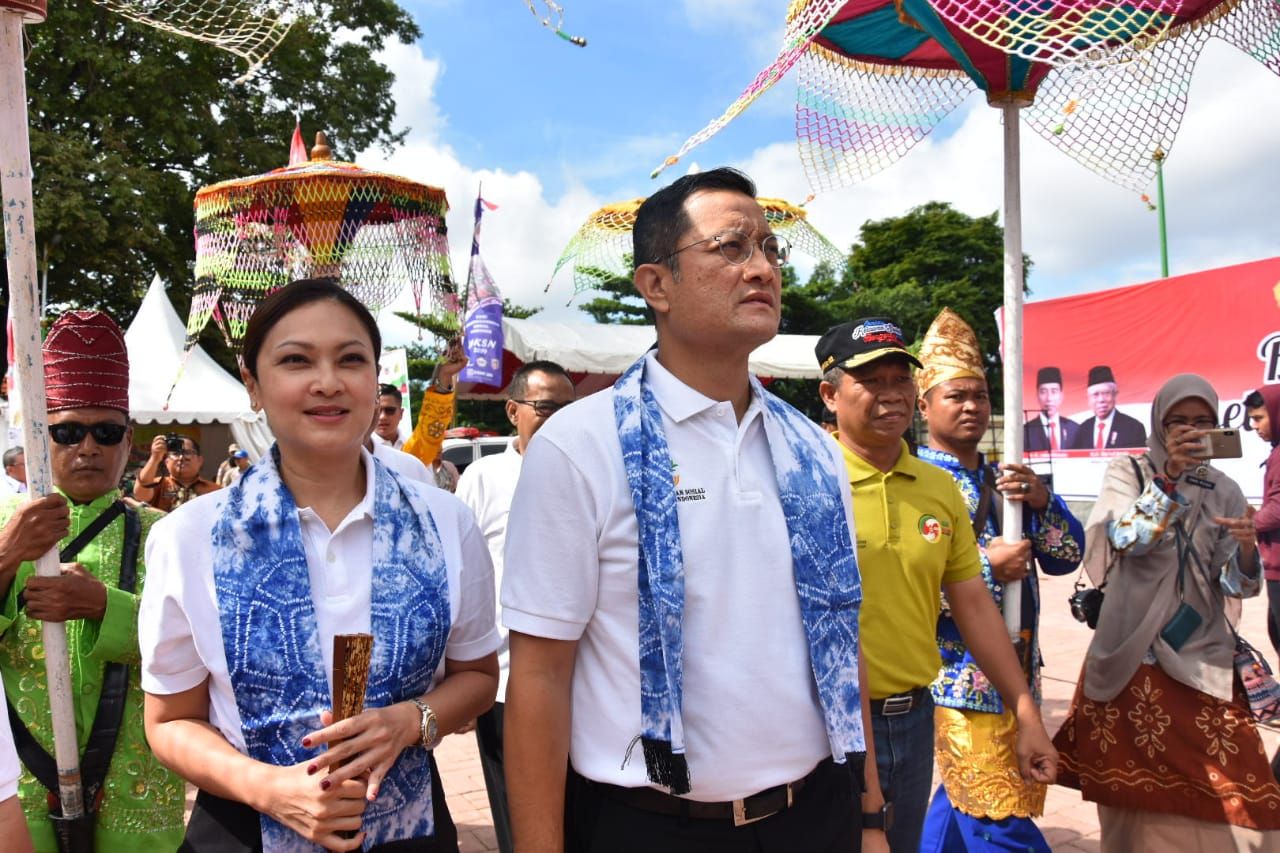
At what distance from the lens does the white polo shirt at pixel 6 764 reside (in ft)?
4.88

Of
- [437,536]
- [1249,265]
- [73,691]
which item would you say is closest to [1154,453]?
[437,536]

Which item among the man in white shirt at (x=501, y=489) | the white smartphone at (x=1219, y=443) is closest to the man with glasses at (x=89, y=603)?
the man in white shirt at (x=501, y=489)

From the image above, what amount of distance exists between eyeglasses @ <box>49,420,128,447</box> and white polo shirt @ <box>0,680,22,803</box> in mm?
1288

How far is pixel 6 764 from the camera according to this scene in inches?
59.1

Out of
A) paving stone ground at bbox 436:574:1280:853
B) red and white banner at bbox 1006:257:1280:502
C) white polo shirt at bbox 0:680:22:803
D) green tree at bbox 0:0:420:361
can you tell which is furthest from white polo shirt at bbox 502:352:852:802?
green tree at bbox 0:0:420:361

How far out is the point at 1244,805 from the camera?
3.33 m

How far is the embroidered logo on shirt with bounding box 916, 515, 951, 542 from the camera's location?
2.91 meters

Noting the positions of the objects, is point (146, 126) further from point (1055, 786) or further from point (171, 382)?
point (1055, 786)

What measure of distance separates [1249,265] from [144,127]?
16.8m

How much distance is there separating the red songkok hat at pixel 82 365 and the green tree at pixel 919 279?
2904 centimetres

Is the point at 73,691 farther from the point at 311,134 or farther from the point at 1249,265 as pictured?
the point at 311,134

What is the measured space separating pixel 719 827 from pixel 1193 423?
2.71 m

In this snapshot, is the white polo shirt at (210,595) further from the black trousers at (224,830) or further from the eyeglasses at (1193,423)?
the eyeglasses at (1193,423)

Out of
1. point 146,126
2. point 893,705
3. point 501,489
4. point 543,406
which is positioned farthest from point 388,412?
point 146,126
